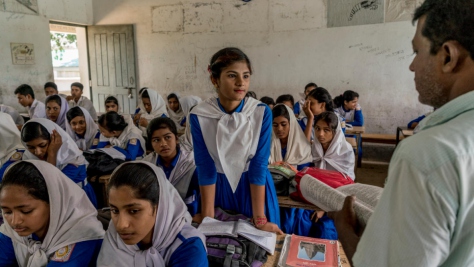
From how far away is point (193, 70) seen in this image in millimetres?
6840

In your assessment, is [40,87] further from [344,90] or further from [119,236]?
[119,236]

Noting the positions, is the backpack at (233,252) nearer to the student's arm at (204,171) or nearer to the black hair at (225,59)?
the student's arm at (204,171)

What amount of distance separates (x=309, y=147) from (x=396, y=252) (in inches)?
89.2

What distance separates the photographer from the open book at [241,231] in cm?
139

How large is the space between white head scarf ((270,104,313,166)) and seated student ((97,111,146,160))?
4.75 feet

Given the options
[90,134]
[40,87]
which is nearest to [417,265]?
[90,134]

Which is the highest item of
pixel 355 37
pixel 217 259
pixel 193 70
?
pixel 355 37

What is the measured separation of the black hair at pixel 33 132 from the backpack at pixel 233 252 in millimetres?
1681

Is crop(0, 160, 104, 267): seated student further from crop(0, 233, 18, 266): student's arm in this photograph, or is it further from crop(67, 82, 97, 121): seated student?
crop(67, 82, 97, 121): seated student

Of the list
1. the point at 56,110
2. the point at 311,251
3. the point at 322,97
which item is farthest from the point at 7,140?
the point at 322,97

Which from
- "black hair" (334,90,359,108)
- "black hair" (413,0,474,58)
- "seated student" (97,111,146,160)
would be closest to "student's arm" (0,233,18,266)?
"black hair" (413,0,474,58)

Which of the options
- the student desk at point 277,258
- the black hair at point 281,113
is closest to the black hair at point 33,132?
the black hair at point 281,113

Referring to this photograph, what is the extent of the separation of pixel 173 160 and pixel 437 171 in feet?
6.57

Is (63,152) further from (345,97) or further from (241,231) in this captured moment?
(345,97)
